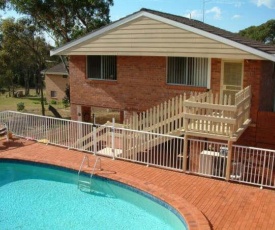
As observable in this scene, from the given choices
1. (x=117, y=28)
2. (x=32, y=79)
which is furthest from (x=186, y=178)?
(x=32, y=79)

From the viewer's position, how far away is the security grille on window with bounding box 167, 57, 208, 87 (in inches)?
555

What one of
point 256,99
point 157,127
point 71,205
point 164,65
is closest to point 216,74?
point 256,99

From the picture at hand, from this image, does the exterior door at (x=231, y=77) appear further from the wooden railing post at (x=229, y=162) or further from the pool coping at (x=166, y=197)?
the pool coping at (x=166, y=197)

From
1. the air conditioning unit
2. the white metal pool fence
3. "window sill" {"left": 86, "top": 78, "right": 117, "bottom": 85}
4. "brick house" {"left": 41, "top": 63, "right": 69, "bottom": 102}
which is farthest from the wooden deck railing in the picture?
"brick house" {"left": 41, "top": 63, "right": 69, "bottom": 102}

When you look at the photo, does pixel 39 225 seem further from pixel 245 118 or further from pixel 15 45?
pixel 15 45

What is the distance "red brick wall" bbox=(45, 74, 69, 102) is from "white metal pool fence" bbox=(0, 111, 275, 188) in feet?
79.9

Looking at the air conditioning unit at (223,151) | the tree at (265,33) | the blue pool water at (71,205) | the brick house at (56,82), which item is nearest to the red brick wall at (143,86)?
the air conditioning unit at (223,151)

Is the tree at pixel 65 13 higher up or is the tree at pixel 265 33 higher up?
the tree at pixel 265 33

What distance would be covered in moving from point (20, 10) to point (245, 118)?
19090mm

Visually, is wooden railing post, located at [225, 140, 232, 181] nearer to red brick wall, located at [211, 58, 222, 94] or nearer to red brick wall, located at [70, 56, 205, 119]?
red brick wall, located at [211, 58, 222, 94]

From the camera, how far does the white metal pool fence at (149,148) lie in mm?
11281

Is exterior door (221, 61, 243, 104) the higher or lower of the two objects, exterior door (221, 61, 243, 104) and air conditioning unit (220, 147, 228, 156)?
the higher

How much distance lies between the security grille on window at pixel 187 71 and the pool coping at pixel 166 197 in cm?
475

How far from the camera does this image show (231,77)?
45.0 ft
